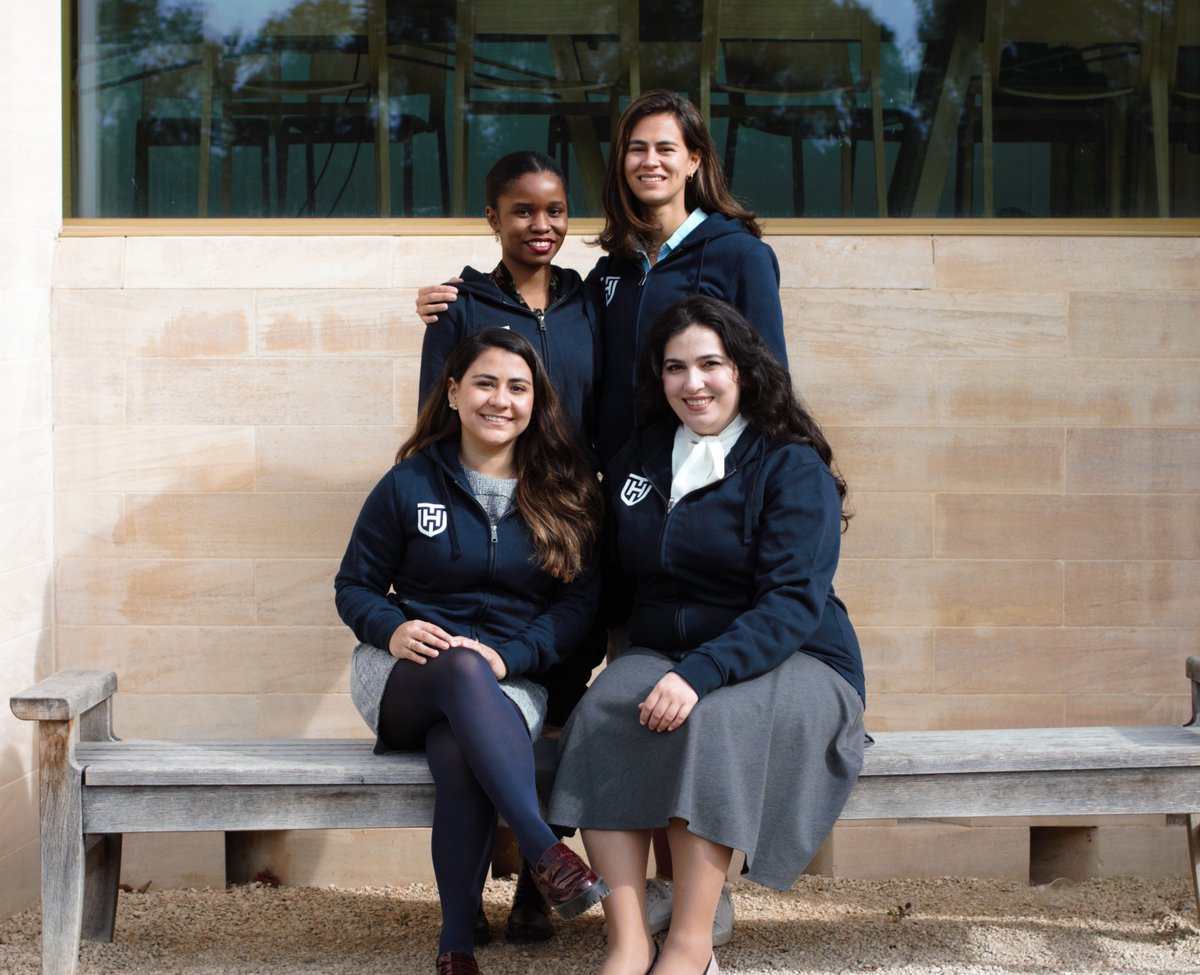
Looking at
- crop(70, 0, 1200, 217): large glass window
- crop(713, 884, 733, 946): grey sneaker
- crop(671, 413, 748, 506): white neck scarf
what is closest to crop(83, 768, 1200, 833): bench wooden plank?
crop(713, 884, 733, 946): grey sneaker

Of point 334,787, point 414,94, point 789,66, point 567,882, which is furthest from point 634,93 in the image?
point 567,882

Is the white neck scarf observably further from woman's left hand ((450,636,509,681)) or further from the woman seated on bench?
woman's left hand ((450,636,509,681))

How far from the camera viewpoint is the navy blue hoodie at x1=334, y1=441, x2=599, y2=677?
125 inches

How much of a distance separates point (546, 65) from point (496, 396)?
1.65 meters

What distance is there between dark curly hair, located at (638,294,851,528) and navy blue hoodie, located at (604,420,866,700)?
1.7 inches

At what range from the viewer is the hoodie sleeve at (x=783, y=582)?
293 cm

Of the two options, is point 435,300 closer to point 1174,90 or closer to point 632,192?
point 632,192

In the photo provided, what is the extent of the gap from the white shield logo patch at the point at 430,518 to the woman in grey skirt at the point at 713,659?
1.34ft

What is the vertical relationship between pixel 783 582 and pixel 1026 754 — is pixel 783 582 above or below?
above

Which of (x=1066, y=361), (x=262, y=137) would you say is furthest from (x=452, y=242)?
(x=1066, y=361)

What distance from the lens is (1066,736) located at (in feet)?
11.1

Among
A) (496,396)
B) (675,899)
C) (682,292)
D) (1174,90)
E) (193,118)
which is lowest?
(675,899)

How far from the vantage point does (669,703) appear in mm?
2859

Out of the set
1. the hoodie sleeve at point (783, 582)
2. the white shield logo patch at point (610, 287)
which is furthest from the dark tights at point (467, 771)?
the white shield logo patch at point (610, 287)
